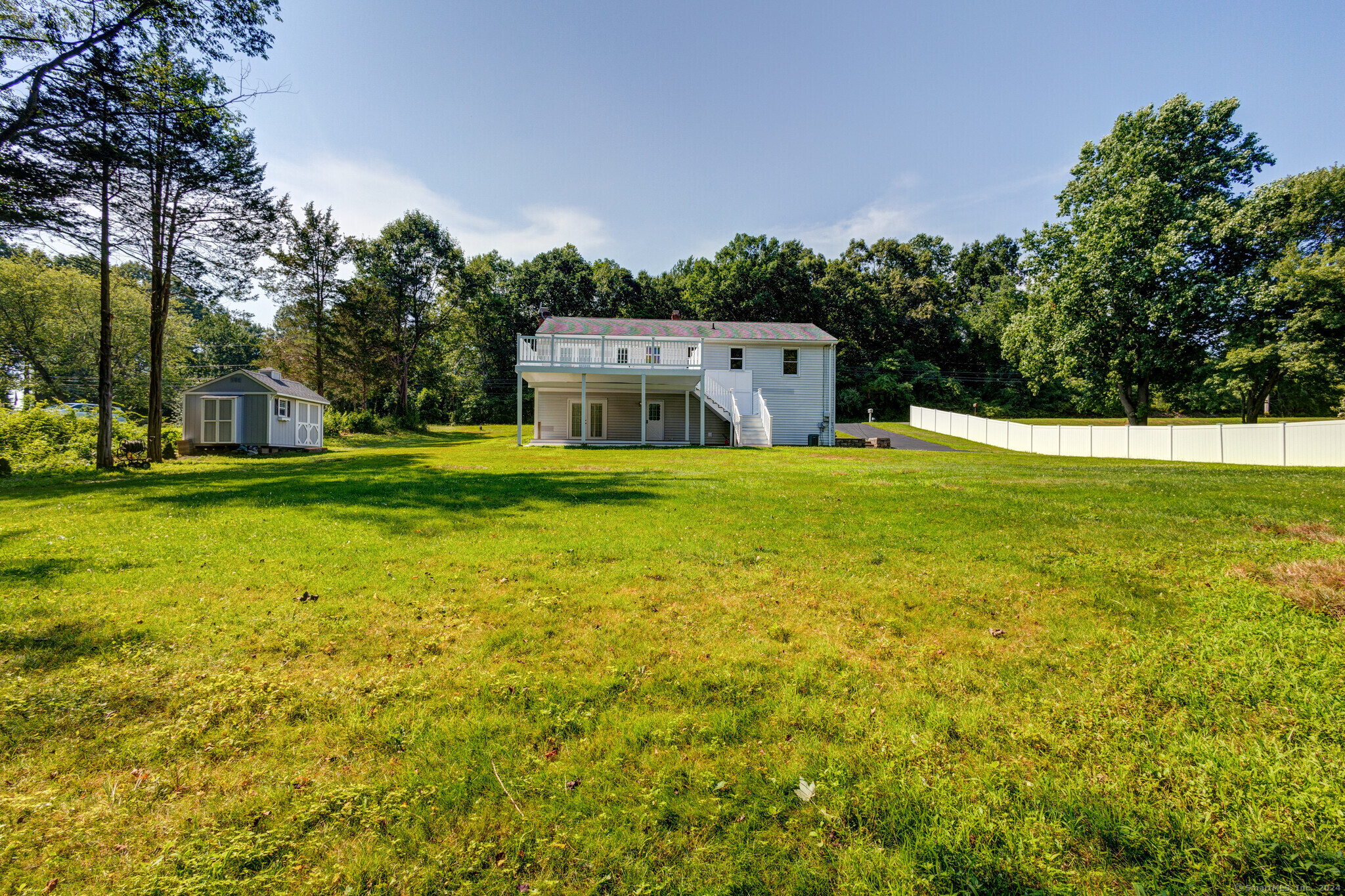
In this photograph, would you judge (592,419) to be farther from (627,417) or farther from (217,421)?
(217,421)

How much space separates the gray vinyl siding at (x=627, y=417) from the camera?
26.5m

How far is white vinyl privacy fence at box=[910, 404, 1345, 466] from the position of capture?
52.0ft

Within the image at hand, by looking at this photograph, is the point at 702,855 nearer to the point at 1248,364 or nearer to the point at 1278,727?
the point at 1278,727

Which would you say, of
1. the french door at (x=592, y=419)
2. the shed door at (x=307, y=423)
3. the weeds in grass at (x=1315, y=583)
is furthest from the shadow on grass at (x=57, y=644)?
the shed door at (x=307, y=423)

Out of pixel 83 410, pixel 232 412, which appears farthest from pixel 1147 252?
pixel 83 410

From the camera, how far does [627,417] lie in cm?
2717

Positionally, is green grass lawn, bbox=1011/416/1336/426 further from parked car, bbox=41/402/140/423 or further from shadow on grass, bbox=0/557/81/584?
parked car, bbox=41/402/140/423

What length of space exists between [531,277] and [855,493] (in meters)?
44.0

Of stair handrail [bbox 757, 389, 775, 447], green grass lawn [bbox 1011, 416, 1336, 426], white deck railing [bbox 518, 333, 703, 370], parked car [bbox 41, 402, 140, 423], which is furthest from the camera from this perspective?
green grass lawn [bbox 1011, 416, 1336, 426]

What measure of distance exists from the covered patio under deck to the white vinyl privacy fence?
15.8 m

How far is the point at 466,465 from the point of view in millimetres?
14102

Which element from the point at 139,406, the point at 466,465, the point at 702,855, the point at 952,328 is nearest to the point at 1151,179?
the point at 952,328

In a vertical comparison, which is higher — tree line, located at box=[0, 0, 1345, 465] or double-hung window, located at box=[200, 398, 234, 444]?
tree line, located at box=[0, 0, 1345, 465]

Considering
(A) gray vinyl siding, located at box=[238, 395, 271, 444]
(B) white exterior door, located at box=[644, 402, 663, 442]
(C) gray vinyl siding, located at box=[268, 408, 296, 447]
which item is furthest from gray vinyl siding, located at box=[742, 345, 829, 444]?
(A) gray vinyl siding, located at box=[238, 395, 271, 444]
